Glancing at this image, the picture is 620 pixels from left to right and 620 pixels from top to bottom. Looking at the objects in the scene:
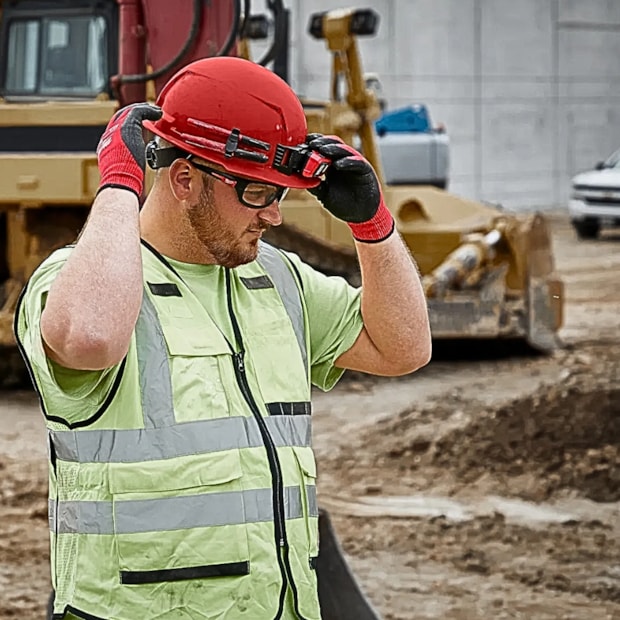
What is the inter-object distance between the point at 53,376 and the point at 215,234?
41cm

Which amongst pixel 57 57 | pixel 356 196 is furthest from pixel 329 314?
pixel 57 57

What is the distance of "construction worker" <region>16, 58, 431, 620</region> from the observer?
2436 mm

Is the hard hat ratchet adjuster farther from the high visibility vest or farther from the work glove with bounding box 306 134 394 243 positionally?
the high visibility vest

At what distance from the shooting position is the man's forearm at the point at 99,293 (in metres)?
2.32

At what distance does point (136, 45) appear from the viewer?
657 centimetres

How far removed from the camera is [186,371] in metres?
2.53

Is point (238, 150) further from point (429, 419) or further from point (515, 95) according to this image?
point (515, 95)

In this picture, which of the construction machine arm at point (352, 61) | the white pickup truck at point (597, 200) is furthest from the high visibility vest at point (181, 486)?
the white pickup truck at point (597, 200)

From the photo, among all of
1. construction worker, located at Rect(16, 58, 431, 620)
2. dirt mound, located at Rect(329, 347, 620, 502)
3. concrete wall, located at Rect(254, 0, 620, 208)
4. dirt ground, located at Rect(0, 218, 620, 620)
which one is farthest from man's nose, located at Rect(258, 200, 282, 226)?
concrete wall, located at Rect(254, 0, 620, 208)

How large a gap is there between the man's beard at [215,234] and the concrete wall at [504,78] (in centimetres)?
2244

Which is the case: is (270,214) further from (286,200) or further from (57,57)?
(57,57)

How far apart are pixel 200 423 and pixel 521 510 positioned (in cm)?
470

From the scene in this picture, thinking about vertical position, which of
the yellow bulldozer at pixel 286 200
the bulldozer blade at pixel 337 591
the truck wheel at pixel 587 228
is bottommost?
the truck wheel at pixel 587 228

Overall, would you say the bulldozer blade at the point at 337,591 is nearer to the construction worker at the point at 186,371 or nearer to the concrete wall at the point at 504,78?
the construction worker at the point at 186,371
